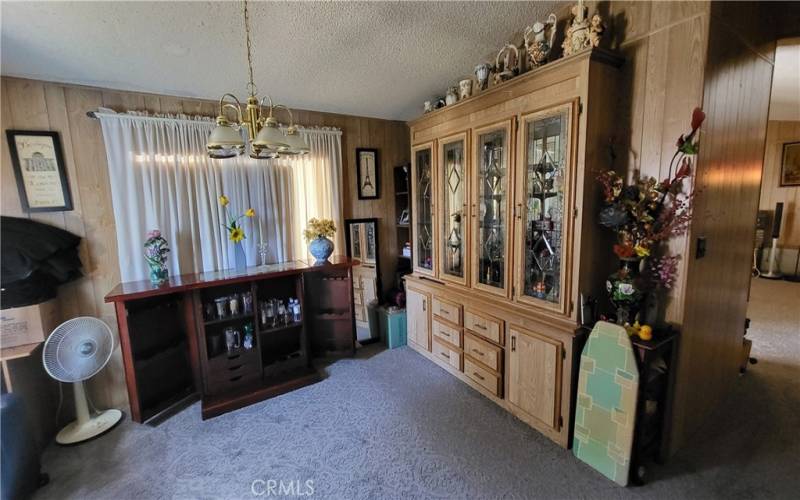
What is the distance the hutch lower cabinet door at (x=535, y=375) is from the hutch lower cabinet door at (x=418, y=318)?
96 centimetres

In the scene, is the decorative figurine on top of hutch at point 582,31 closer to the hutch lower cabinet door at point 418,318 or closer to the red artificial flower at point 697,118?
the red artificial flower at point 697,118

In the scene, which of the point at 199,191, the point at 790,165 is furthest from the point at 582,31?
the point at 790,165

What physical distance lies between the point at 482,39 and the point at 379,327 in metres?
2.79

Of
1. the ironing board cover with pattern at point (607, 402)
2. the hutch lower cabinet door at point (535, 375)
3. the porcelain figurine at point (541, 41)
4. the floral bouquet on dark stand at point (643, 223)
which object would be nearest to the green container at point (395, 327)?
the hutch lower cabinet door at point (535, 375)

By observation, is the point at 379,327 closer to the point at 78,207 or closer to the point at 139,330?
the point at 139,330

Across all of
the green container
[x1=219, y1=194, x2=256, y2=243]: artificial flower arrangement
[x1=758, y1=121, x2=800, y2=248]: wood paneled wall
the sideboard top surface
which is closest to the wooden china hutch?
the green container

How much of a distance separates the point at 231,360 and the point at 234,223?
1.16 metres

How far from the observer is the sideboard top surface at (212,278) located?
230 cm

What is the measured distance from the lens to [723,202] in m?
1.93

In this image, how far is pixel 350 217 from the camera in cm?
361

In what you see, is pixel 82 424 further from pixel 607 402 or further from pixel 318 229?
pixel 607 402

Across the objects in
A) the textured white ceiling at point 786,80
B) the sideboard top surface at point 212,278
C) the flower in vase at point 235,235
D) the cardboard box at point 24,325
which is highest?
the textured white ceiling at point 786,80

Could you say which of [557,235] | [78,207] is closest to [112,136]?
[78,207]

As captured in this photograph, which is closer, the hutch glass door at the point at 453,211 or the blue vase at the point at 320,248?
the hutch glass door at the point at 453,211
